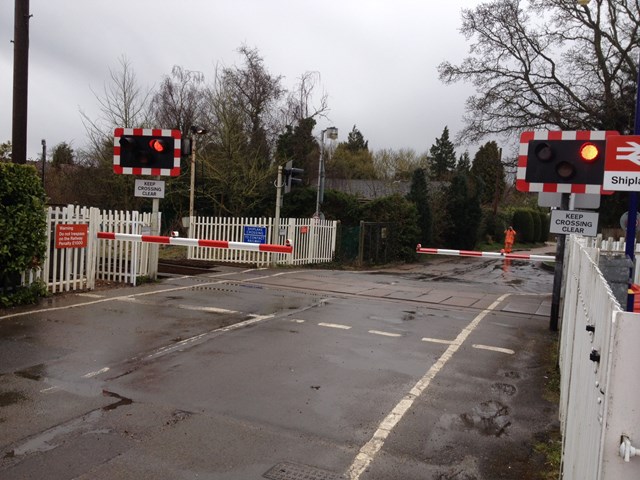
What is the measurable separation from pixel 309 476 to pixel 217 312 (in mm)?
5775

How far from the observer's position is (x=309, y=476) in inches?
153

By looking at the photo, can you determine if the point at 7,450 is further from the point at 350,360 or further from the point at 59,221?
the point at 59,221

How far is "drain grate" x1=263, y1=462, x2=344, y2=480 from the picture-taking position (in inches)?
152

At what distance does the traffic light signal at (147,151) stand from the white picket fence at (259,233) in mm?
7559

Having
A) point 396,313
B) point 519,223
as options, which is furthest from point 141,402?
point 519,223

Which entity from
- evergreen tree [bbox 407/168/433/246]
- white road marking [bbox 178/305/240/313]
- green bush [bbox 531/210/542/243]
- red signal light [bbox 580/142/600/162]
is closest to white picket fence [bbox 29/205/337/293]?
white road marking [bbox 178/305/240/313]

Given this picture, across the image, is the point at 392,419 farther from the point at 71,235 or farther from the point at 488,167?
the point at 488,167

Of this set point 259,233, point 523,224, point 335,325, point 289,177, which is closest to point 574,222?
point 335,325

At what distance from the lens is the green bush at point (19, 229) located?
28.6 ft

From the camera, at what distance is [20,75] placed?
34.9 ft

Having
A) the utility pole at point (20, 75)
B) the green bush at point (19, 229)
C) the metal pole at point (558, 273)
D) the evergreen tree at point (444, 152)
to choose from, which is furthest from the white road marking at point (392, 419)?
the evergreen tree at point (444, 152)

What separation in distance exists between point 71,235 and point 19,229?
157 centimetres

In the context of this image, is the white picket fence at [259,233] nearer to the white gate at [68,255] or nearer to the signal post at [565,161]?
the white gate at [68,255]

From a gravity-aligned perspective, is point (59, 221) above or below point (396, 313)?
above
